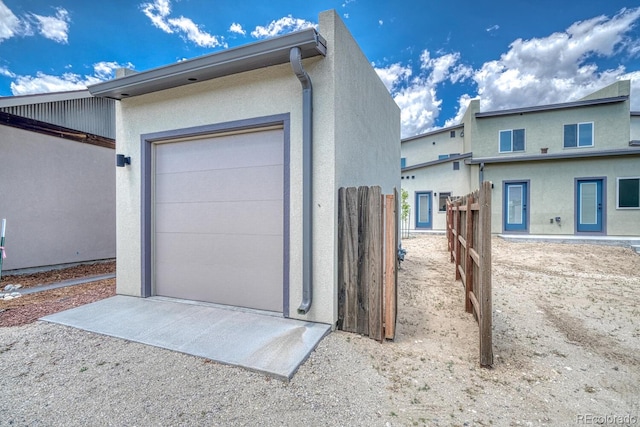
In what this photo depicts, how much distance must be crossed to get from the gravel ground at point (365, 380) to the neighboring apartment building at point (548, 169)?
8119mm

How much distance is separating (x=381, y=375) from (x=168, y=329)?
247 centimetres

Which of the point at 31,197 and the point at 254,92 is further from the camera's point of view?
the point at 31,197

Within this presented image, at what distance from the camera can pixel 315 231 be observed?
134 inches

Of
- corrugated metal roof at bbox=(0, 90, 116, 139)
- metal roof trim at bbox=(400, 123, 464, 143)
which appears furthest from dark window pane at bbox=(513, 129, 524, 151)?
corrugated metal roof at bbox=(0, 90, 116, 139)

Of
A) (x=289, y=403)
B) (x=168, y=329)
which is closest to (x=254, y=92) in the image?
(x=168, y=329)

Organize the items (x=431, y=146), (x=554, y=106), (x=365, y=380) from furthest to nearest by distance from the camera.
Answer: (x=431, y=146)
(x=554, y=106)
(x=365, y=380)

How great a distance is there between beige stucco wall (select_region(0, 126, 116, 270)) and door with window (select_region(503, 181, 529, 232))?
1370 centimetres

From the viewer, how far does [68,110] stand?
7.14 metres

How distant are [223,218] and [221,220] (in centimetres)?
5

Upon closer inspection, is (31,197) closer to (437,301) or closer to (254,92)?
(254,92)

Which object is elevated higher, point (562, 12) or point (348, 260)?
point (562, 12)

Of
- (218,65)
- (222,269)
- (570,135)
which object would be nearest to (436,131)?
(570,135)

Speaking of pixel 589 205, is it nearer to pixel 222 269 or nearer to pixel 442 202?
pixel 442 202

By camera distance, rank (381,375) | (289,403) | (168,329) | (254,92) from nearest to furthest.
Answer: (289,403) < (381,375) < (168,329) < (254,92)
